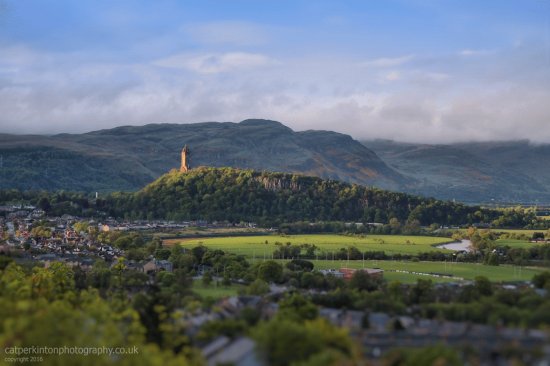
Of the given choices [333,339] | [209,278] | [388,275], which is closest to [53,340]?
[333,339]

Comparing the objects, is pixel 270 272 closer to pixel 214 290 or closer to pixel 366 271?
pixel 214 290

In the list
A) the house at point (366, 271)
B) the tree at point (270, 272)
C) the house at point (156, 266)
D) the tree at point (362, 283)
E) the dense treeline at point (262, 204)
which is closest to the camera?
the tree at point (362, 283)

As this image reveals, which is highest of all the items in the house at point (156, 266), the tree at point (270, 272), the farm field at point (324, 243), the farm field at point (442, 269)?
the tree at point (270, 272)

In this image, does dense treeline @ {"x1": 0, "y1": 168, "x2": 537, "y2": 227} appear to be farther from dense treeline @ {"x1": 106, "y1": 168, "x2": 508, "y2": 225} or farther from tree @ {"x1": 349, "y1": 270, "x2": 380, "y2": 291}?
tree @ {"x1": 349, "y1": 270, "x2": 380, "y2": 291}

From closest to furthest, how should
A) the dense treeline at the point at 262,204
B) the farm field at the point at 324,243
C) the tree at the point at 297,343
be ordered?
the tree at the point at 297,343
the farm field at the point at 324,243
the dense treeline at the point at 262,204

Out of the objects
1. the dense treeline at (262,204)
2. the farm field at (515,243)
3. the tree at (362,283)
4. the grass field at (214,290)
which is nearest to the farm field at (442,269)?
the tree at (362,283)

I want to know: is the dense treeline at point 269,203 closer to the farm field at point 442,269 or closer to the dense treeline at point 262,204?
the dense treeline at point 262,204
